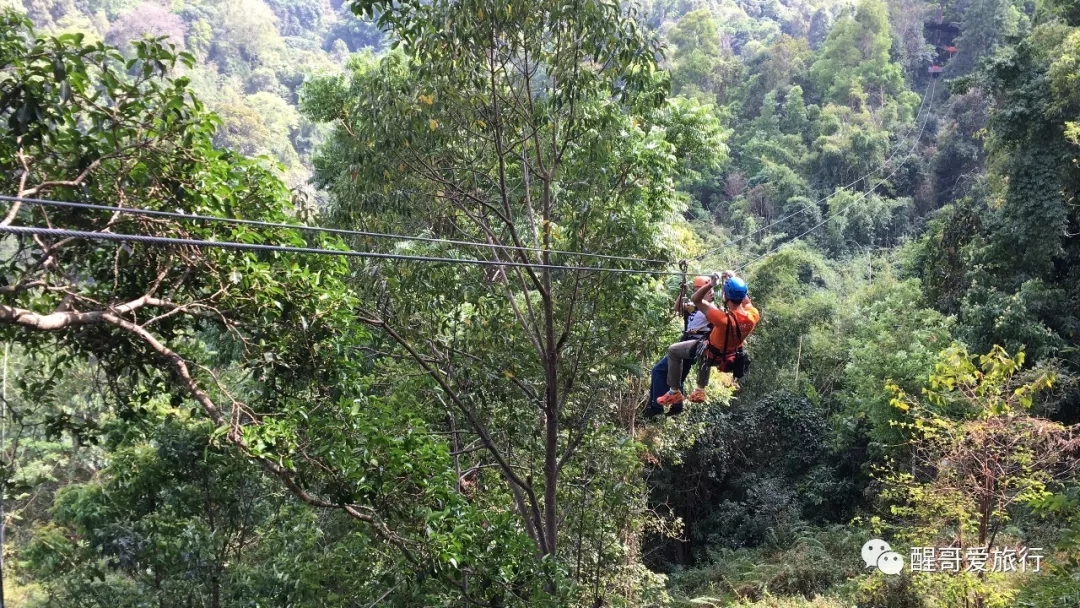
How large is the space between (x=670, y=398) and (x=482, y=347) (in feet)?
4.56

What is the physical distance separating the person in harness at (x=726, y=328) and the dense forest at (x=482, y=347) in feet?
1.47

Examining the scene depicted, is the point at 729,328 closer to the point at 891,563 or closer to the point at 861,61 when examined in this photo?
the point at 891,563

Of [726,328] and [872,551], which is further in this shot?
[872,551]

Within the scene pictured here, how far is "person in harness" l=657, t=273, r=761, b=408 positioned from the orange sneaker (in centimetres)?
29

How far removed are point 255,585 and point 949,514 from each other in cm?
609

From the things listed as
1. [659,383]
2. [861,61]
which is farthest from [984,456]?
[861,61]

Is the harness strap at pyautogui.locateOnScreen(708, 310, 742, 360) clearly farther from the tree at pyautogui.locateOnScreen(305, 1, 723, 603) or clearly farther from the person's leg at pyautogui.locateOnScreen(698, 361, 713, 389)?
the tree at pyautogui.locateOnScreen(305, 1, 723, 603)

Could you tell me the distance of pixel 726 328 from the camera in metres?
4.43

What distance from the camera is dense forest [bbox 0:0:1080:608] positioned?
10.5 feet

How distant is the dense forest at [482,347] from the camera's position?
3.20m

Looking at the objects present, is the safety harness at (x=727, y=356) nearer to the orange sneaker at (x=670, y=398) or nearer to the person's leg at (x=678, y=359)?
the person's leg at (x=678, y=359)

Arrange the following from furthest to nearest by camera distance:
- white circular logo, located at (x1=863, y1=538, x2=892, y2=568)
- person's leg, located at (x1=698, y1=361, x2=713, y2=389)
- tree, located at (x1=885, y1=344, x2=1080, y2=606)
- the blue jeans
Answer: white circular logo, located at (x1=863, y1=538, x2=892, y2=568) → tree, located at (x1=885, y1=344, x2=1080, y2=606) → the blue jeans → person's leg, located at (x1=698, y1=361, x2=713, y2=389)

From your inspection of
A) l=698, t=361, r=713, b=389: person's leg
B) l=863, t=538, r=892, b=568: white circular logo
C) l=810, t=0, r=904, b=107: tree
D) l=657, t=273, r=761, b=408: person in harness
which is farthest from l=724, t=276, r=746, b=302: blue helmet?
l=810, t=0, r=904, b=107: tree

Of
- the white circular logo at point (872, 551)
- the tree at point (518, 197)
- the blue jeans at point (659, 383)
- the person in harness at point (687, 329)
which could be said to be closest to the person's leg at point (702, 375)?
the person in harness at point (687, 329)
